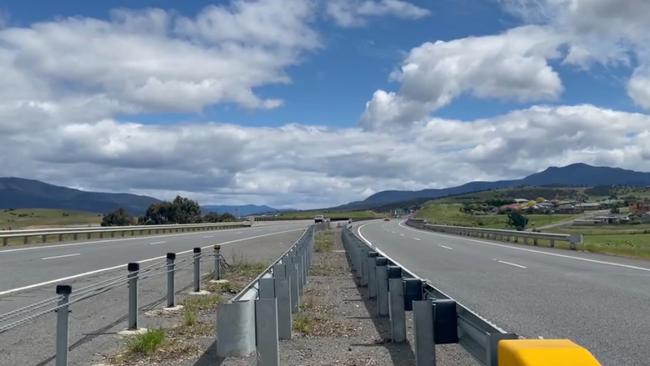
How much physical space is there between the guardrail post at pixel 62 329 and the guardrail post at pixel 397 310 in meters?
3.64

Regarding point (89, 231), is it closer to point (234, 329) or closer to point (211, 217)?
point (234, 329)

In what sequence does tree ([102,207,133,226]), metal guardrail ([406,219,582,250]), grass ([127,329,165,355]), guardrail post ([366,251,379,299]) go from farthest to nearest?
tree ([102,207,133,226]) < metal guardrail ([406,219,582,250]) < guardrail post ([366,251,379,299]) < grass ([127,329,165,355])

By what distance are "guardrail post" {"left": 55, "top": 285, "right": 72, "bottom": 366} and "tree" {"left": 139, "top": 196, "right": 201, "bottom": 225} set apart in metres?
88.4

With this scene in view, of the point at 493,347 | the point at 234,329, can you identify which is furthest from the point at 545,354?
the point at 234,329

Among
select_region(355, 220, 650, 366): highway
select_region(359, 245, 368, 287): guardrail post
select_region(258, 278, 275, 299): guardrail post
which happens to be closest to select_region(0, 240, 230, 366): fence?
select_region(258, 278, 275, 299): guardrail post

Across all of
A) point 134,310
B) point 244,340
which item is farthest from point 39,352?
point 244,340

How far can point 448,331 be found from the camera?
5.66 meters

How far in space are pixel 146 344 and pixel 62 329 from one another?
1.48m

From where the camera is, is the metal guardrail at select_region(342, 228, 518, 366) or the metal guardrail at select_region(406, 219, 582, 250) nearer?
the metal guardrail at select_region(342, 228, 518, 366)

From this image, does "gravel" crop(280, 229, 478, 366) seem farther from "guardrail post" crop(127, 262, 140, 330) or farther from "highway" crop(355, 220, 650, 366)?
"guardrail post" crop(127, 262, 140, 330)

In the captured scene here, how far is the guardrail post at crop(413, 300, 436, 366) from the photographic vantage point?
5723 mm

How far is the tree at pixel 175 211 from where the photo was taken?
94.7 meters

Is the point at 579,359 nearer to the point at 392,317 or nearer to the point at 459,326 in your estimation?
the point at 459,326

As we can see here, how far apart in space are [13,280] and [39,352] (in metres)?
8.29
